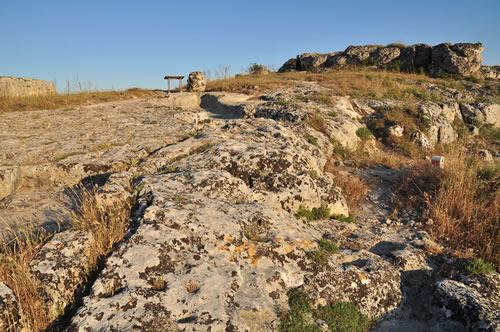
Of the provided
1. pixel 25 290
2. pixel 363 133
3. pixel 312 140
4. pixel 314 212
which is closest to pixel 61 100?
pixel 312 140

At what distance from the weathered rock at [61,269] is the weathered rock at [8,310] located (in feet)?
0.71

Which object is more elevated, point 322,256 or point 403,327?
point 322,256

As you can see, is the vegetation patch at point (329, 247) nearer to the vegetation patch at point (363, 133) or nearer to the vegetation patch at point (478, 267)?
the vegetation patch at point (478, 267)

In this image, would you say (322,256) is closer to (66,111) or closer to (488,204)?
(488,204)

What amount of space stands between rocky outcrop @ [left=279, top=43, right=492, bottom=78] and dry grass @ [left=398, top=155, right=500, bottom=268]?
68.6ft

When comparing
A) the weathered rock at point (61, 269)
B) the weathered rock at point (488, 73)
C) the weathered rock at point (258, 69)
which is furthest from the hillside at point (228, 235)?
the weathered rock at point (488, 73)

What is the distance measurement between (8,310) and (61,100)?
14.5 meters

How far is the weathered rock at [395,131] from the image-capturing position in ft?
37.4

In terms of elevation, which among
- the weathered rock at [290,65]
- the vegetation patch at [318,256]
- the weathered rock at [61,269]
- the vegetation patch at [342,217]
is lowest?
the vegetation patch at [342,217]

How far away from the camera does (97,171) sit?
527 centimetres

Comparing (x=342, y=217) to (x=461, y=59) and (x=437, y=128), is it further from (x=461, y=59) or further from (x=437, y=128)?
(x=461, y=59)

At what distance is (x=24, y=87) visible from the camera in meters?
14.6

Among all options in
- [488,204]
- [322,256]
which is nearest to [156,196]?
[322,256]

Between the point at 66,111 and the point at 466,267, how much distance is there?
1226 cm
